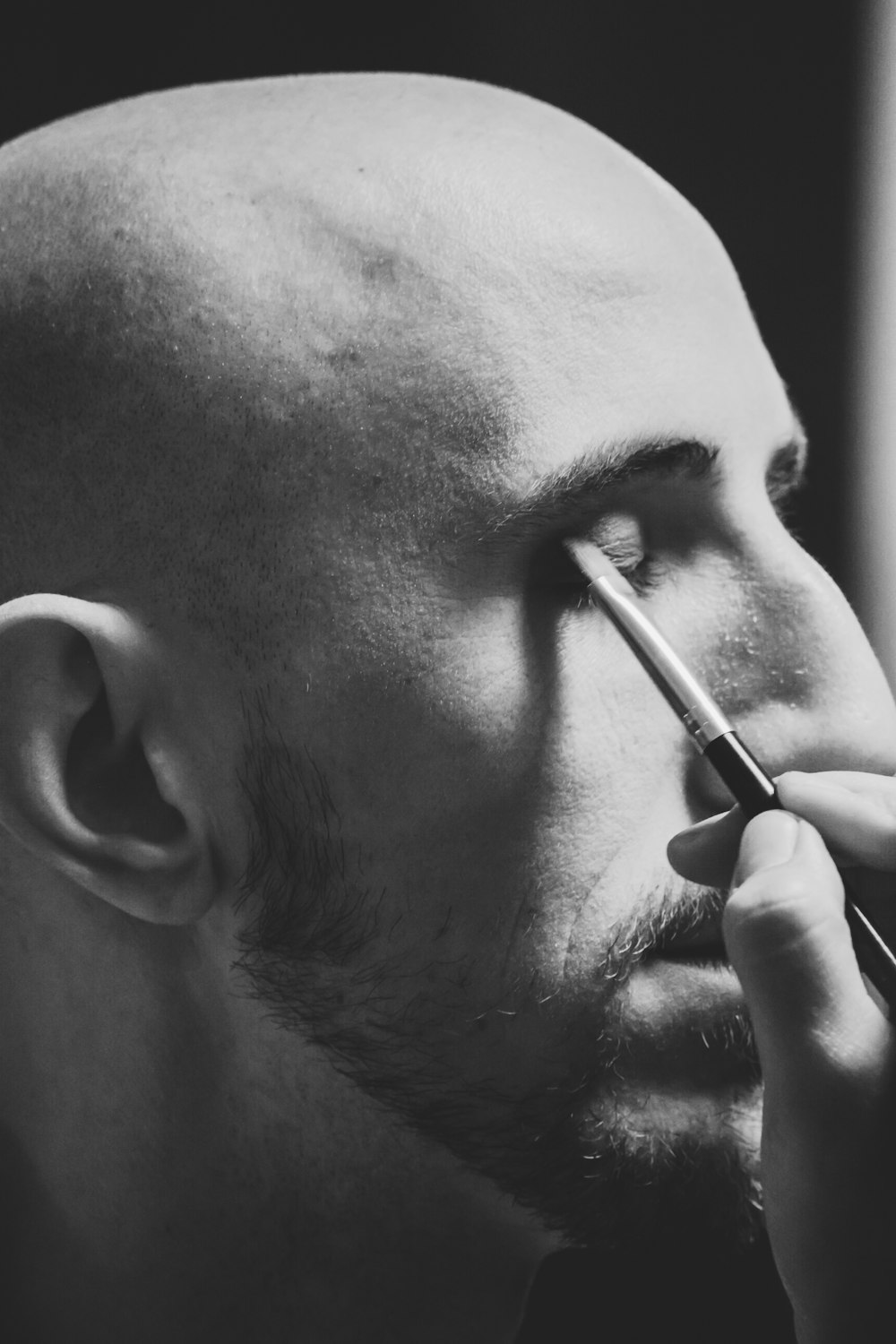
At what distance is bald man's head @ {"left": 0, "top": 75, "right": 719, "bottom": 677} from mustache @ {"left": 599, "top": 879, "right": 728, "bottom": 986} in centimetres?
33

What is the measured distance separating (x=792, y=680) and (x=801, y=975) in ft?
1.20

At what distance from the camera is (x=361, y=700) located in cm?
96

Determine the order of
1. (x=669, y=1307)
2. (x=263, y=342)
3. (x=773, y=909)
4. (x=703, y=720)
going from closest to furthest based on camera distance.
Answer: (x=773, y=909)
(x=703, y=720)
(x=263, y=342)
(x=669, y=1307)

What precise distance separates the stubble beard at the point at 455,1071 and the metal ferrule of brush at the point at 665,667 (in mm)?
175

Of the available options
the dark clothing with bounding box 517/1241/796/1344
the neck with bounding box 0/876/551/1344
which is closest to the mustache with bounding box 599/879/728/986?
the neck with bounding box 0/876/551/1344

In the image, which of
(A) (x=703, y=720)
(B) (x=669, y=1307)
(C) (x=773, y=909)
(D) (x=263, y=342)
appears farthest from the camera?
(B) (x=669, y=1307)

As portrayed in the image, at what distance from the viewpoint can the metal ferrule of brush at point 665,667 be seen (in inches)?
34.1

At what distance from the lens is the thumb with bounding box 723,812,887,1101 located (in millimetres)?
695

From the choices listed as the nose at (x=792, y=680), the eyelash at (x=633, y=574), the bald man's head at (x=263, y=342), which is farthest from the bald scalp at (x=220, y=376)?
the nose at (x=792, y=680)

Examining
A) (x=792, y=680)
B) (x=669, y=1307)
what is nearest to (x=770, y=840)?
(x=792, y=680)

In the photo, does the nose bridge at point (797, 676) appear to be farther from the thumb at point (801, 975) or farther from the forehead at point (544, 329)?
the thumb at point (801, 975)

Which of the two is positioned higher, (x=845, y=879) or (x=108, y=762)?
(x=108, y=762)

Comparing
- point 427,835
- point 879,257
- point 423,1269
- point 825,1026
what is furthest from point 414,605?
point 879,257

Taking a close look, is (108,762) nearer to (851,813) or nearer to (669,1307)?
(851,813)
